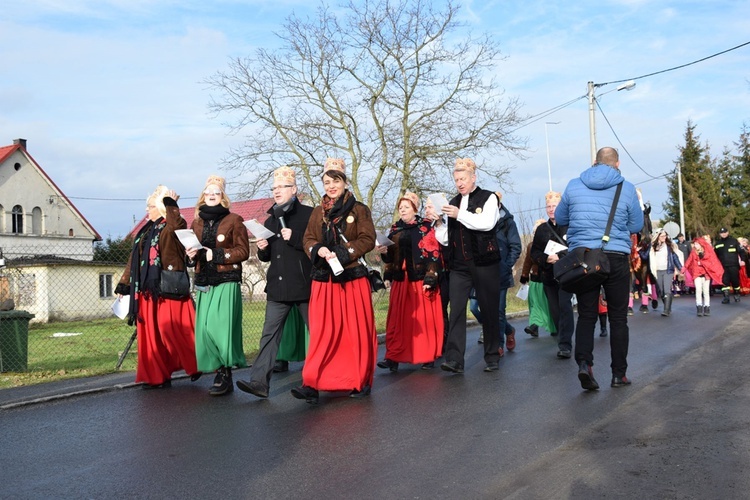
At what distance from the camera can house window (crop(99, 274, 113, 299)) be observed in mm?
39188

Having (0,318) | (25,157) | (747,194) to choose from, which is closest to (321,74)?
(0,318)

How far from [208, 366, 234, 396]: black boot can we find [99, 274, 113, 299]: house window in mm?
33156

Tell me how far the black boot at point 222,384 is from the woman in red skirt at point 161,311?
30.8 inches

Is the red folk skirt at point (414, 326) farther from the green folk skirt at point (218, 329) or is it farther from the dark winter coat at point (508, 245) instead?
the green folk skirt at point (218, 329)

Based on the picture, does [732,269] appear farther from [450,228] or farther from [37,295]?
[37,295]

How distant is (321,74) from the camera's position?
2380 centimetres

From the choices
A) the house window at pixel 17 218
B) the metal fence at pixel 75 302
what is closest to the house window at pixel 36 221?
the house window at pixel 17 218

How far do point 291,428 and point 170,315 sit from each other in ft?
9.88

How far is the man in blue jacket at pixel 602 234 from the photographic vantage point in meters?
7.34

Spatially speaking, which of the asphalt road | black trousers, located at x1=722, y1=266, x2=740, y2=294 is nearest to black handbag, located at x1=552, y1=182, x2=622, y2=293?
the asphalt road

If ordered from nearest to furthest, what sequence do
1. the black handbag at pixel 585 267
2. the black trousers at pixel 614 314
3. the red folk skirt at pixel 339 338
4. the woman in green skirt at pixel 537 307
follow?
1. the black handbag at pixel 585 267
2. the red folk skirt at pixel 339 338
3. the black trousers at pixel 614 314
4. the woman in green skirt at pixel 537 307

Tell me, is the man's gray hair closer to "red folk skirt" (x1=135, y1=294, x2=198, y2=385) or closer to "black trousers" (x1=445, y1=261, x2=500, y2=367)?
"black trousers" (x1=445, y1=261, x2=500, y2=367)

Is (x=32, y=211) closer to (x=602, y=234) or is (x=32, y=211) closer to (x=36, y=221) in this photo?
(x=36, y=221)

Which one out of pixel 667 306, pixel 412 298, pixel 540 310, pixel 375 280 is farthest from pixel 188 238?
pixel 667 306
